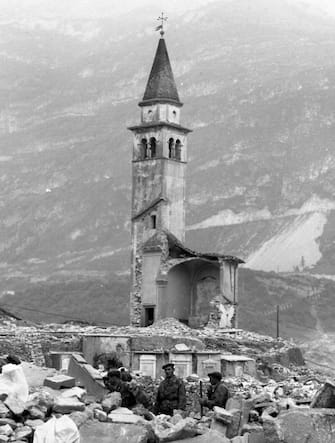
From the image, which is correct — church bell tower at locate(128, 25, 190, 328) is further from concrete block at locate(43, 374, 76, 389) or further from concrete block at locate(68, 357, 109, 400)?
concrete block at locate(43, 374, 76, 389)

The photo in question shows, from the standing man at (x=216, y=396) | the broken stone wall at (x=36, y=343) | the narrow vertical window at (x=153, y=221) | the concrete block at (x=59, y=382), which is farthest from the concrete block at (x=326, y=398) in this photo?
the narrow vertical window at (x=153, y=221)

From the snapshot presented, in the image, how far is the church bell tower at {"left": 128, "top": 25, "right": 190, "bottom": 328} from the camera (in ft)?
151

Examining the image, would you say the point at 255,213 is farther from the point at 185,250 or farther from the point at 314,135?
the point at 185,250

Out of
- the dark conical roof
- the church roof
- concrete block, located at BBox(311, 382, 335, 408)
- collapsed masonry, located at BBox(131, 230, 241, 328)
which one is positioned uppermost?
the dark conical roof

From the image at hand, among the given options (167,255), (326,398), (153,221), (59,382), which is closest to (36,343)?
(167,255)

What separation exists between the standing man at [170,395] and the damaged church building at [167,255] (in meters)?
24.9

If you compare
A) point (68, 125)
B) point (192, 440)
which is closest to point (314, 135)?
point (68, 125)

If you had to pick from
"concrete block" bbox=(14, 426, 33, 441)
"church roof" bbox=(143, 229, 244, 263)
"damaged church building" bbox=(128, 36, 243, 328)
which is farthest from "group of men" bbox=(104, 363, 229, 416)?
"church roof" bbox=(143, 229, 244, 263)

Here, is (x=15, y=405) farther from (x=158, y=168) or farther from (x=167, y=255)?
(x=158, y=168)

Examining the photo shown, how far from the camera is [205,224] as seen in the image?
481ft

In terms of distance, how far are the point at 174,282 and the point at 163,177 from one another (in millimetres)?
4270

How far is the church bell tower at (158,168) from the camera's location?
46.1 meters

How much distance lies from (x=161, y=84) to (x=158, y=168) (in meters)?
3.97

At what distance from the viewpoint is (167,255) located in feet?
148
